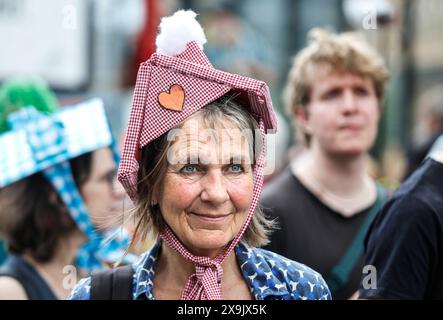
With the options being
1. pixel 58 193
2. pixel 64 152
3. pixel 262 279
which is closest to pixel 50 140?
pixel 64 152

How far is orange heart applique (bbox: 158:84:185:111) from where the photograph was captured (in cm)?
239

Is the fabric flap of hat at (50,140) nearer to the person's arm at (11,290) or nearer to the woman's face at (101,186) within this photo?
the woman's face at (101,186)

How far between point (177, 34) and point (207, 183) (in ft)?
1.42

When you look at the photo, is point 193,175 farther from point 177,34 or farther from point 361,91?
point 361,91

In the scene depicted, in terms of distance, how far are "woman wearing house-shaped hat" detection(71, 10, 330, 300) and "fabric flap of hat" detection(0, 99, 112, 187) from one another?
144cm

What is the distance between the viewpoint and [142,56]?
8.75 meters

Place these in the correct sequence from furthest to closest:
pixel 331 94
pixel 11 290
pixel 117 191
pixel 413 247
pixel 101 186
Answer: pixel 331 94 < pixel 117 191 < pixel 101 186 < pixel 11 290 < pixel 413 247

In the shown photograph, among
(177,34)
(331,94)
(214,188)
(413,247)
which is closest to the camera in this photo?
(214,188)

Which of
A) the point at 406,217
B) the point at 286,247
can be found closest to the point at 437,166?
the point at 406,217

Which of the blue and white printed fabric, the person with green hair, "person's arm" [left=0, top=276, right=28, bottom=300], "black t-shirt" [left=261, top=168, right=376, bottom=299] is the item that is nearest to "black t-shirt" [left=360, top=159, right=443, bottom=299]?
the blue and white printed fabric

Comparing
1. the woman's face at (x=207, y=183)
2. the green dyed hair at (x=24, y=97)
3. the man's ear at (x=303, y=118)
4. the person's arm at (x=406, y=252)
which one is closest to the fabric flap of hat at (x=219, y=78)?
the woman's face at (x=207, y=183)

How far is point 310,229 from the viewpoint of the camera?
395 centimetres
